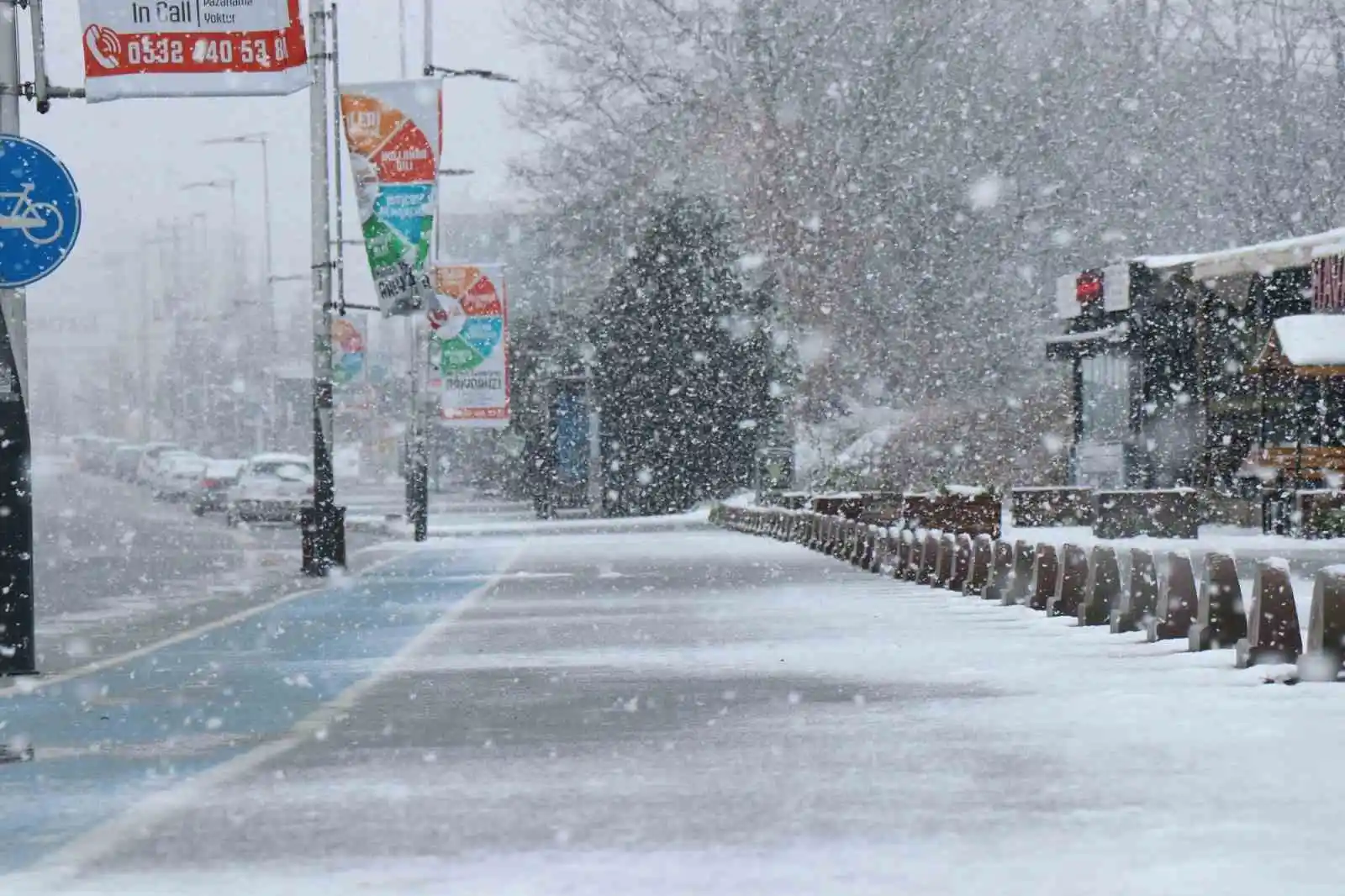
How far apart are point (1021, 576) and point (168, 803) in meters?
14.4

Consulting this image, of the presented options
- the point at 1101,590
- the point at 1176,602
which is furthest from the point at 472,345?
the point at 1176,602

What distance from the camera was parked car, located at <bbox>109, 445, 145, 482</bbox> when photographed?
107162 millimetres

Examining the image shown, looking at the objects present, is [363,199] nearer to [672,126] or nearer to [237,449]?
[672,126]

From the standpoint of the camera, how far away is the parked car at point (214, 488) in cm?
6481

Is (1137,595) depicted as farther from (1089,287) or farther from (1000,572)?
(1089,287)

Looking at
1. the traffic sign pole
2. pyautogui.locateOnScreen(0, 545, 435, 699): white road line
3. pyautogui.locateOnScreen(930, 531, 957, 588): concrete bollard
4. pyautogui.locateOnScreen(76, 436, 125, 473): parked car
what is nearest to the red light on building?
pyautogui.locateOnScreen(930, 531, 957, 588): concrete bollard

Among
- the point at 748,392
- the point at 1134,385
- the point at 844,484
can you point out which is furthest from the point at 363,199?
the point at 748,392

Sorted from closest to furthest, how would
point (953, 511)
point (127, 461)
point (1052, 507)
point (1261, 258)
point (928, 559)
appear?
point (928, 559) < point (953, 511) < point (1261, 258) < point (1052, 507) < point (127, 461)

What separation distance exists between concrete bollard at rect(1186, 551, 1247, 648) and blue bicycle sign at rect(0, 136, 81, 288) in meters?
7.16

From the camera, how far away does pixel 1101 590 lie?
2019 centimetres

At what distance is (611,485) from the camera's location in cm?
6819

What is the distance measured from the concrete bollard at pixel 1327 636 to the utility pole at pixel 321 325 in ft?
63.9

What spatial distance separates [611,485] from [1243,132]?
59.3 feet

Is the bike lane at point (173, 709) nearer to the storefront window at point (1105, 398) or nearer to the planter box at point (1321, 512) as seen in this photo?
the planter box at point (1321, 512)
